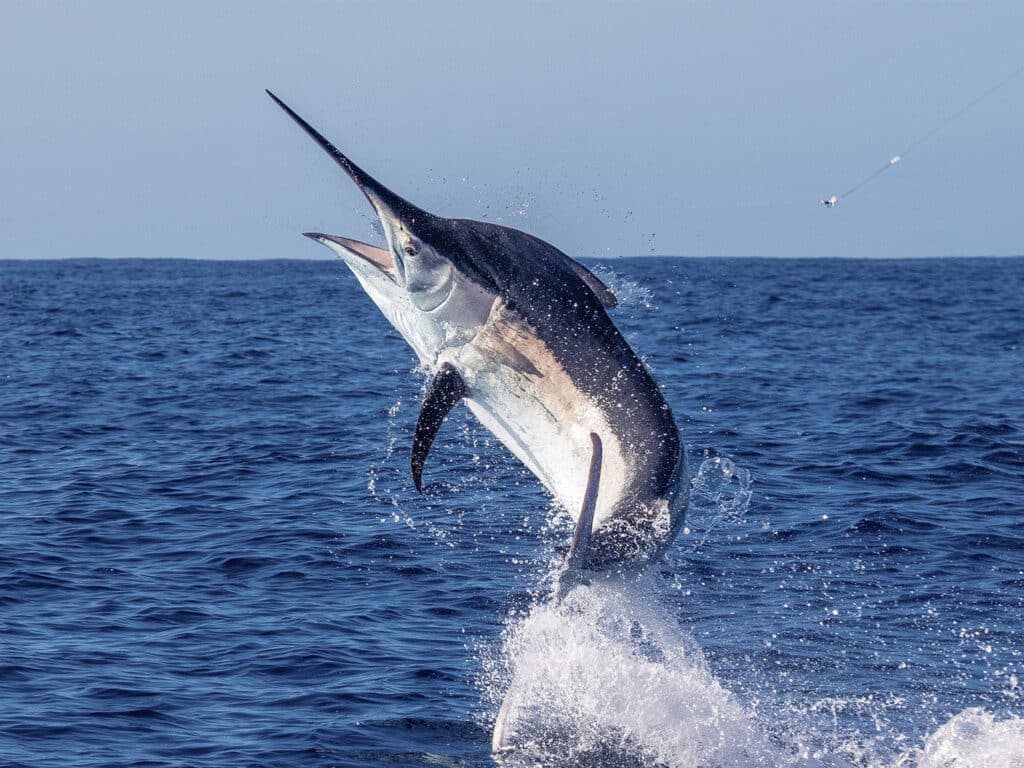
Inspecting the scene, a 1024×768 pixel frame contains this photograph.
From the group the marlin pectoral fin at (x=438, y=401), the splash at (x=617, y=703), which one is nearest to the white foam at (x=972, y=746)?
the splash at (x=617, y=703)

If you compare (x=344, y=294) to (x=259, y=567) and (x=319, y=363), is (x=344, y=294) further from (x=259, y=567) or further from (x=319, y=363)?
(x=259, y=567)

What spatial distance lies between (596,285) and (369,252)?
1.39 m

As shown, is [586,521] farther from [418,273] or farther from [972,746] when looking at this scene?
[972,746]

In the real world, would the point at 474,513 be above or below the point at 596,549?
below

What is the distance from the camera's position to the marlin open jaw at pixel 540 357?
7.59m

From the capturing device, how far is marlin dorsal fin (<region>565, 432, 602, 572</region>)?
740 cm

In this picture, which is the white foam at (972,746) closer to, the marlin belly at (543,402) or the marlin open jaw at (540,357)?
the marlin open jaw at (540,357)

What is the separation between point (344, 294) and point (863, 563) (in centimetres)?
6566

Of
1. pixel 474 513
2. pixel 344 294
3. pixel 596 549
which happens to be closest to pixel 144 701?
pixel 596 549

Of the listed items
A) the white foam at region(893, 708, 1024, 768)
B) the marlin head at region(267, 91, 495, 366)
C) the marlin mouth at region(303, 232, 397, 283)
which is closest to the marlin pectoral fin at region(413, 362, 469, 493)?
the marlin head at region(267, 91, 495, 366)

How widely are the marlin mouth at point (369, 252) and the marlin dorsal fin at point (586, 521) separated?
5.23 ft

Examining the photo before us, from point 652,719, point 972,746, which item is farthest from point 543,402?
point 972,746

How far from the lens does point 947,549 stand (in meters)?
14.8

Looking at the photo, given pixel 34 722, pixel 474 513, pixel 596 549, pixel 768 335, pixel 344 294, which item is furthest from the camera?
pixel 344 294
